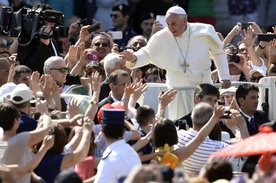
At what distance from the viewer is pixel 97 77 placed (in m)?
14.0

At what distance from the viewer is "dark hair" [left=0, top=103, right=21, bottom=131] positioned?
11727 mm

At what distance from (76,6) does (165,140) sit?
30.3ft

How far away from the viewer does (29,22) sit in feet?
52.3

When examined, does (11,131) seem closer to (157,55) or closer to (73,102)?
(73,102)

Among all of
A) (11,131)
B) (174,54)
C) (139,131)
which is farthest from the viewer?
(174,54)

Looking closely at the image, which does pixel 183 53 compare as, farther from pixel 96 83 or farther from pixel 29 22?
pixel 29 22

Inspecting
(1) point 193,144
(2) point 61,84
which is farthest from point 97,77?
(1) point 193,144

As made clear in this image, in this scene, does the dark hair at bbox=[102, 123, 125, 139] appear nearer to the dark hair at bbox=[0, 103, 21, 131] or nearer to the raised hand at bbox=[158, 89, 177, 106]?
the dark hair at bbox=[0, 103, 21, 131]

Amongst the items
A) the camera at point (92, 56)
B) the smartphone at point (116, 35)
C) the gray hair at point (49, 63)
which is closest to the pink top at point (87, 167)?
the gray hair at point (49, 63)

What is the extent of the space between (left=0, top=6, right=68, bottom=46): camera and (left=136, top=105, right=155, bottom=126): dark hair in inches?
129

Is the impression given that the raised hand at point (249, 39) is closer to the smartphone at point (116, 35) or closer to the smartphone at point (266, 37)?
the smartphone at point (266, 37)

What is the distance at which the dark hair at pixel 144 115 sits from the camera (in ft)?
41.6

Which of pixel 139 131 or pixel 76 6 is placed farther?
pixel 76 6

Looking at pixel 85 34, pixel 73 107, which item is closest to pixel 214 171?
pixel 73 107
